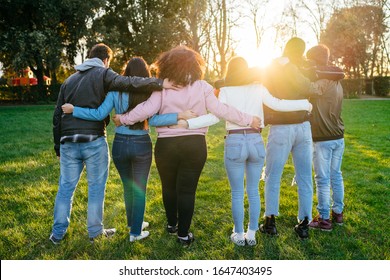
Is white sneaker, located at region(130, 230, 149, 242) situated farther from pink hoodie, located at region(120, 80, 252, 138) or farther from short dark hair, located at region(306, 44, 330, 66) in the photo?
short dark hair, located at region(306, 44, 330, 66)

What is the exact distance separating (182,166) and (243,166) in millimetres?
636

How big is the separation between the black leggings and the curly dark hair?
1.86ft

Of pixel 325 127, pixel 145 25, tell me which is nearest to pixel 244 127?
pixel 325 127

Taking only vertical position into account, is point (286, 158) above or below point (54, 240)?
above

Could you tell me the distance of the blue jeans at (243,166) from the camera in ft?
11.7

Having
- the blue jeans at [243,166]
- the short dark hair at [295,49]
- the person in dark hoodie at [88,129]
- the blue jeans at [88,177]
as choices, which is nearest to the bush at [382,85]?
the short dark hair at [295,49]

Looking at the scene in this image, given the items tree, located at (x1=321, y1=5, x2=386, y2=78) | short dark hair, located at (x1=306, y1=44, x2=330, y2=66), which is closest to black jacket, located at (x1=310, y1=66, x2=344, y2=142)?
short dark hair, located at (x1=306, y1=44, x2=330, y2=66)

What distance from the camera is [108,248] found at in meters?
3.83

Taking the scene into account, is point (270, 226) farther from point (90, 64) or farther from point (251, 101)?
point (90, 64)

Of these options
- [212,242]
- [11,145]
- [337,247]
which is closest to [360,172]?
[337,247]

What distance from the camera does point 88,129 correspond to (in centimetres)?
366
